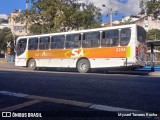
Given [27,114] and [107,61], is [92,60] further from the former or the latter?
[27,114]

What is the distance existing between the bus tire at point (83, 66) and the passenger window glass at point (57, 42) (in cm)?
217

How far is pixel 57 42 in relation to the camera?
23391 millimetres

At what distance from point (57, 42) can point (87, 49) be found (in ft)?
9.92

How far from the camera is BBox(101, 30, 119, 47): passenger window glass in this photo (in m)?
20.0

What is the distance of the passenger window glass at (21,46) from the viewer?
25781 mm

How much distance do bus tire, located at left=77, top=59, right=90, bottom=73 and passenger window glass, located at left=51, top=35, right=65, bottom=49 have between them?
217cm

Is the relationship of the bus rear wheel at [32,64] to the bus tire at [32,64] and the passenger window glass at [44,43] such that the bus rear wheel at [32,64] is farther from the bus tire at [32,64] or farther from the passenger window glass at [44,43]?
the passenger window glass at [44,43]

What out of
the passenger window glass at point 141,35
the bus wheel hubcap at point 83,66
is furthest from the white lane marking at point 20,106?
the bus wheel hubcap at point 83,66

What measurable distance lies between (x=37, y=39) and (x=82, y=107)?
19.4 meters

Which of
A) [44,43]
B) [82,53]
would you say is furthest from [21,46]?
[82,53]

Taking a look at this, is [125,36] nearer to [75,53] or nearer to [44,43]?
[75,53]

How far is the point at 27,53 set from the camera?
25.5 metres

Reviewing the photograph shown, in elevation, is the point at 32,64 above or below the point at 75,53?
below

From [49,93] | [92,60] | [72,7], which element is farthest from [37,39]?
[49,93]
